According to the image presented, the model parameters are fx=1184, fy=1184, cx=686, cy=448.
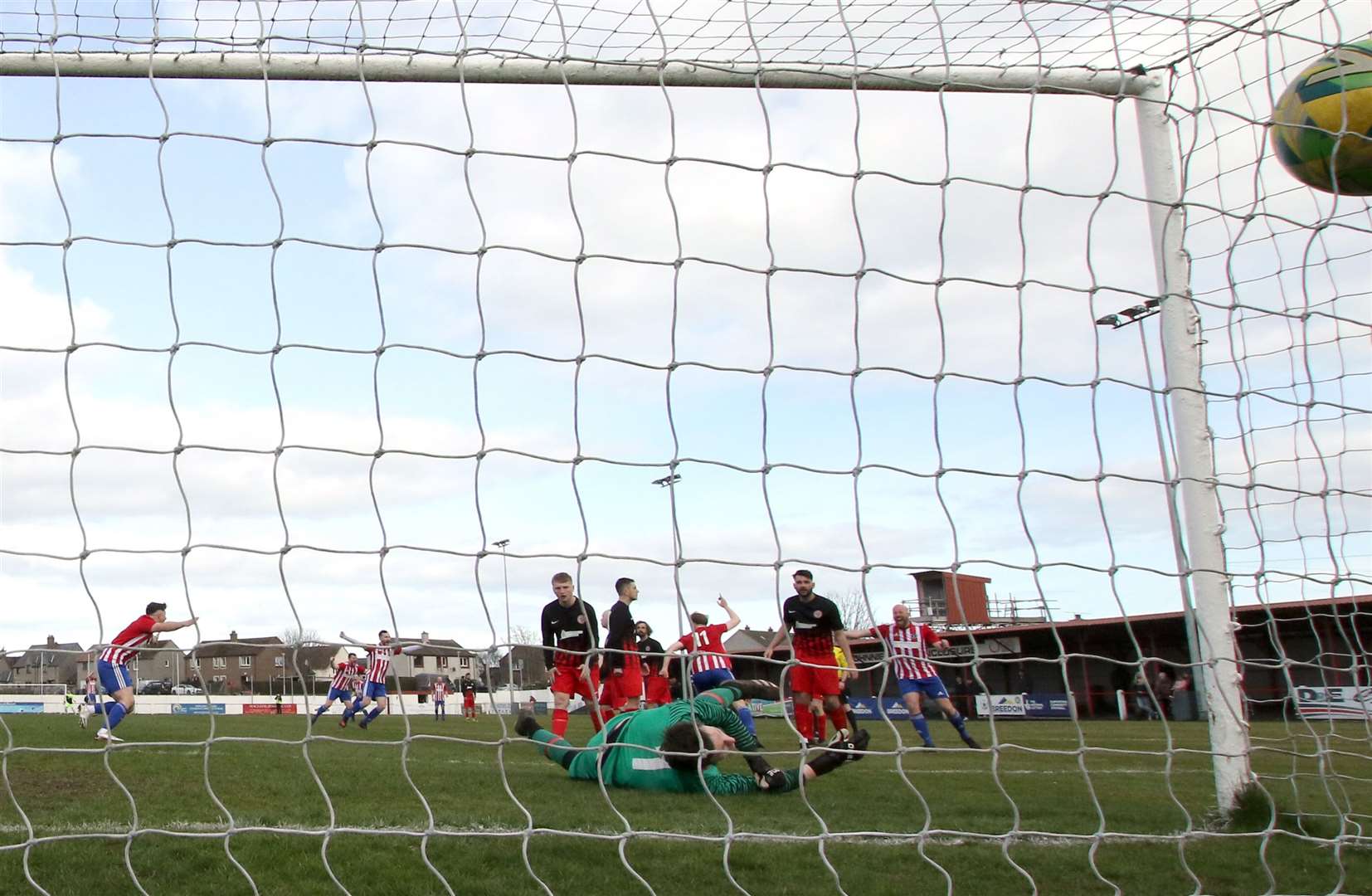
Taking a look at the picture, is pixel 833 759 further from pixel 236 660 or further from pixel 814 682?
pixel 236 660

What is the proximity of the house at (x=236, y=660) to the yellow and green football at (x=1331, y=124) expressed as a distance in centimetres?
406

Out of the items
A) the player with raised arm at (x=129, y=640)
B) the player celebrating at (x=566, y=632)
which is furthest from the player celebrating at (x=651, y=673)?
the player with raised arm at (x=129, y=640)

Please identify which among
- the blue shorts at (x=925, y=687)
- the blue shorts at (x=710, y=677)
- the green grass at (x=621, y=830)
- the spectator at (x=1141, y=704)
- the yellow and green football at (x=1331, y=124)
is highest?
the yellow and green football at (x=1331, y=124)

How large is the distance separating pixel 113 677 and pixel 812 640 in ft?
14.3

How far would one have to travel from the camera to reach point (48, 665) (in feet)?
14.4

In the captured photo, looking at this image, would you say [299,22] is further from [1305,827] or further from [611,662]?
[1305,827]

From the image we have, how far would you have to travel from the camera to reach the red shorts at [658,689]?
11.4 meters

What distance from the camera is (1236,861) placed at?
4.41m

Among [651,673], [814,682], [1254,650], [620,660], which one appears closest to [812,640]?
[814,682]

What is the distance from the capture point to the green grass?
385 centimetres

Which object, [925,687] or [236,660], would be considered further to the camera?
[925,687]

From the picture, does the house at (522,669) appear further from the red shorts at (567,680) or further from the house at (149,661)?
the red shorts at (567,680)

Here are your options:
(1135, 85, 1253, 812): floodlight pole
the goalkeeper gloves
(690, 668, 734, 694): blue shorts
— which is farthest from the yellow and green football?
(690, 668, 734, 694): blue shorts

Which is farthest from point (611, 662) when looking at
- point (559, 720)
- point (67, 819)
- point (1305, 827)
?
point (1305, 827)
